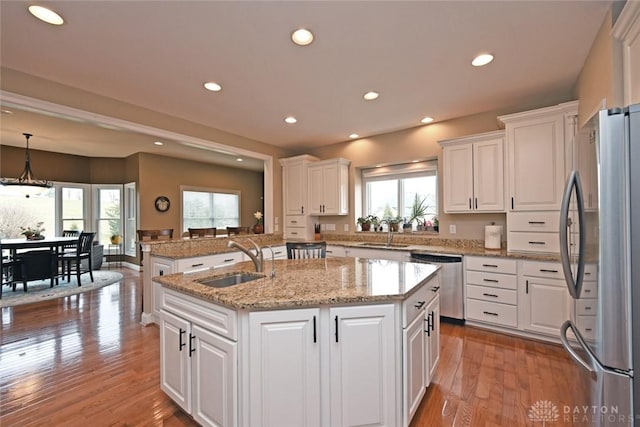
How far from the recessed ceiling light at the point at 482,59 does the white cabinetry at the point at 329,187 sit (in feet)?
8.53

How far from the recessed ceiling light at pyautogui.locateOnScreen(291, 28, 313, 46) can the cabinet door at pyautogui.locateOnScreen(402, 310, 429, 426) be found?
7.03ft

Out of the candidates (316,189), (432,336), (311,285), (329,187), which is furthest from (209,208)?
(432,336)

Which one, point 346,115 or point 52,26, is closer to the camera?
point 52,26

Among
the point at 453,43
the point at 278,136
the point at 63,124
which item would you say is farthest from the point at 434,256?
the point at 63,124

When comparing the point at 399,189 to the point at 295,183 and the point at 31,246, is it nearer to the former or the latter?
the point at 295,183

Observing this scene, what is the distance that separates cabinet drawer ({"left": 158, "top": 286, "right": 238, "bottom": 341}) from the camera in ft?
4.74

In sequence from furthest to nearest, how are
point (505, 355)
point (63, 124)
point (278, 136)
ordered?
point (278, 136) < point (63, 124) < point (505, 355)

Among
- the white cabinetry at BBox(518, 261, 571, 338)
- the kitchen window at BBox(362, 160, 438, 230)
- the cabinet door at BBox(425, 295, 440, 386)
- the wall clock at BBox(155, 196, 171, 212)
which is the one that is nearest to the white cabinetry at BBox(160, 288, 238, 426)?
the cabinet door at BBox(425, 295, 440, 386)

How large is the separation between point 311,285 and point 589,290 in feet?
4.45

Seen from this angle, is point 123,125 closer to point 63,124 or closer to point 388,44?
point 63,124

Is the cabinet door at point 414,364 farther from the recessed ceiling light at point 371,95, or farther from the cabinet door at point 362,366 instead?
the recessed ceiling light at point 371,95

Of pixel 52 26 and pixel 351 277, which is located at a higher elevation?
pixel 52 26

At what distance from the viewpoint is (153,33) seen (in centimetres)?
203

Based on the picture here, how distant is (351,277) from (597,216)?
4.29ft
